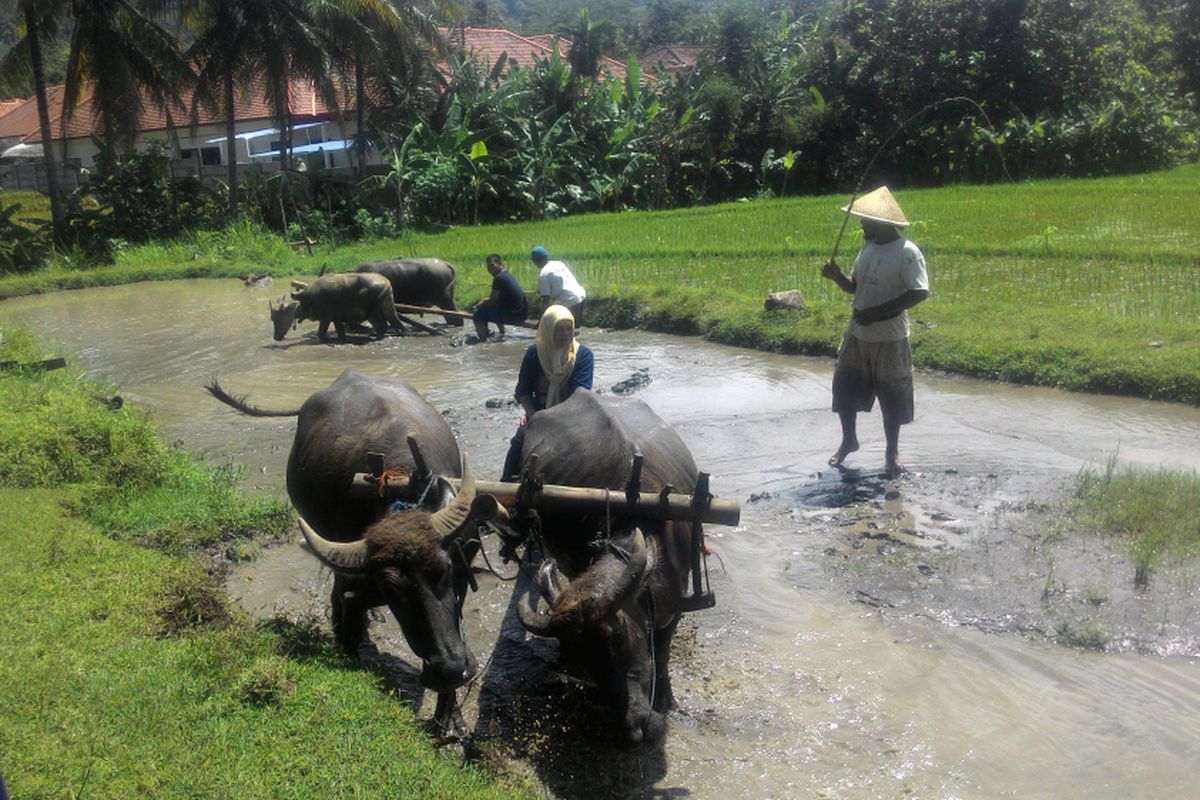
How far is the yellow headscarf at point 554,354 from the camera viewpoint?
616cm

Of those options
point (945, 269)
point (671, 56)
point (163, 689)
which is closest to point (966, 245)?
point (945, 269)

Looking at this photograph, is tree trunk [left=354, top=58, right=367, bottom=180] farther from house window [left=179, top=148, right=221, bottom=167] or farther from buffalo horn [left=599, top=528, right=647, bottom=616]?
buffalo horn [left=599, top=528, right=647, bottom=616]

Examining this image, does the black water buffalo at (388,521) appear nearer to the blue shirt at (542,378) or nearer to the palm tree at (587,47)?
the blue shirt at (542,378)

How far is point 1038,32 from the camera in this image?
27375 millimetres

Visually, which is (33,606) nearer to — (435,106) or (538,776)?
(538,776)

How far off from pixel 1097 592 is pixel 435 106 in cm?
2620

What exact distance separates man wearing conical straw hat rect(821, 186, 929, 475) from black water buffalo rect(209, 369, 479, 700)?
10.1ft

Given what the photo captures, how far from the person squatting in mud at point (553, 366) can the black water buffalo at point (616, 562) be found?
1.88 ft

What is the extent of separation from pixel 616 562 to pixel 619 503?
12.7 inches

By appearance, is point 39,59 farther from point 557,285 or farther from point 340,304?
point 557,285

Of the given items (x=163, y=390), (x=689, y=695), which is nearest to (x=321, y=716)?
(x=689, y=695)

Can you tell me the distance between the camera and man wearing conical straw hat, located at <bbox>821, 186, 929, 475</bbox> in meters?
6.99

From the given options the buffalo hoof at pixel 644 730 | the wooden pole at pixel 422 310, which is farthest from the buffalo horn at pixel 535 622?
the wooden pole at pixel 422 310

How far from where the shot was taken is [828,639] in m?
5.51
